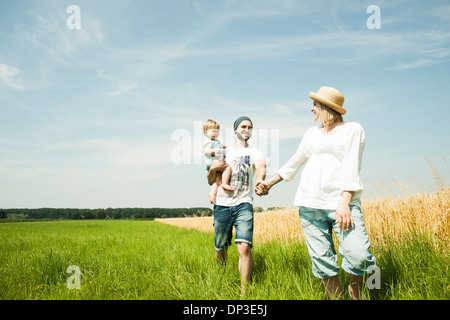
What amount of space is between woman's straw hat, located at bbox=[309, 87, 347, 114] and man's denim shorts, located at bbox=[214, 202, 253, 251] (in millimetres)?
1436

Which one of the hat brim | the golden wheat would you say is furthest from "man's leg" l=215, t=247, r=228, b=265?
the golden wheat

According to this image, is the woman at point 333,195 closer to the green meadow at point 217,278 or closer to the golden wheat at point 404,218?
the green meadow at point 217,278

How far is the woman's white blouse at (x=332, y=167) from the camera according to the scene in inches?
104

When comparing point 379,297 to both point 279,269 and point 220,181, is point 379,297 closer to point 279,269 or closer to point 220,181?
point 279,269

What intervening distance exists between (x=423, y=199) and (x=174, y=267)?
5633mm

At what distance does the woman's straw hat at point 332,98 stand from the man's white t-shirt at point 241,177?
41.4 inches

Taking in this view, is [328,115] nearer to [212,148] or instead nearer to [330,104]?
[330,104]

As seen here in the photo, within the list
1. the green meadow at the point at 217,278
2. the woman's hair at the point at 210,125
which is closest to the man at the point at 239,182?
the woman's hair at the point at 210,125

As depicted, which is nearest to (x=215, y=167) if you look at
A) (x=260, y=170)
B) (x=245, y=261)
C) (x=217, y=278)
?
(x=260, y=170)

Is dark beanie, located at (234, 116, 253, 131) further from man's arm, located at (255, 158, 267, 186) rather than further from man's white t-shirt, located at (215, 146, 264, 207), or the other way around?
man's arm, located at (255, 158, 267, 186)

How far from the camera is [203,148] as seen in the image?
13.3 feet

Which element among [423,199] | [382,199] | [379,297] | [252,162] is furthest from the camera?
[382,199]

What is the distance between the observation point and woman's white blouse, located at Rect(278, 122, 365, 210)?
2.65 metres
